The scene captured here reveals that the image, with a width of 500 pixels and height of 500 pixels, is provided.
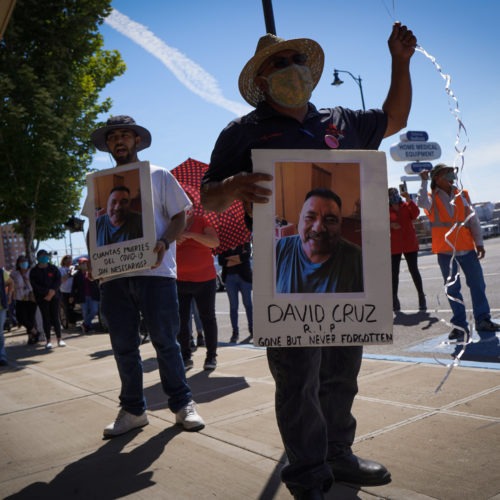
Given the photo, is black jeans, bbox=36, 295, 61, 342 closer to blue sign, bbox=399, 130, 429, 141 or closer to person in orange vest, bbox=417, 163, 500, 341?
person in orange vest, bbox=417, 163, 500, 341

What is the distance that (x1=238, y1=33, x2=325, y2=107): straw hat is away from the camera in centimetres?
259

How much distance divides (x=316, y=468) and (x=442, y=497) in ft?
1.91

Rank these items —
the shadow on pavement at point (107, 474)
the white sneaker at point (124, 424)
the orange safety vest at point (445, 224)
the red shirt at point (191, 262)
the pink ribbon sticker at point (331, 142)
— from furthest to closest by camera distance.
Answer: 1. the orange safety vest at point (445, 224)
2. the red shirt at point (191, 262)
3. the white sneaker at point (124, 424)
4. the shadow on pavement at point (107, 474)
5. the pink ribbon sticker at point (331, 142)

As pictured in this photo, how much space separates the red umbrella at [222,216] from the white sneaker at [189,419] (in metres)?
3.23

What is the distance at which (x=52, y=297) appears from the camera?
10648mm

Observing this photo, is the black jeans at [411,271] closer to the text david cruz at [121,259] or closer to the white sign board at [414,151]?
the text david cruz at [121,259]

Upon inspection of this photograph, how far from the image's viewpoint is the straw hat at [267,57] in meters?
2.59

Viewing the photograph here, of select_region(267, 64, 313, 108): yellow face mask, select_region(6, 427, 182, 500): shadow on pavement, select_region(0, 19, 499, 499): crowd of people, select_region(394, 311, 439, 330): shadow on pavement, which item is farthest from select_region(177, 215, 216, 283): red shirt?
select_region(267, 64, 313, 108): yellow face mask

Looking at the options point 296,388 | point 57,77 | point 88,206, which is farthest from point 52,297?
point 296,388

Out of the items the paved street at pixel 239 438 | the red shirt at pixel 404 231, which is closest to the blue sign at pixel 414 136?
the red shirt at pixel 404 231

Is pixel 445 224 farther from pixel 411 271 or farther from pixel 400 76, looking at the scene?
pixel 400 76

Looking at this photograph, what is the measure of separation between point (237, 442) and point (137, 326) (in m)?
1.10

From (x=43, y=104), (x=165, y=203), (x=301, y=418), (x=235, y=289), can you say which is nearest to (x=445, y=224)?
(x=235, y=289)

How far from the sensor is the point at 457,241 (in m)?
6.16
